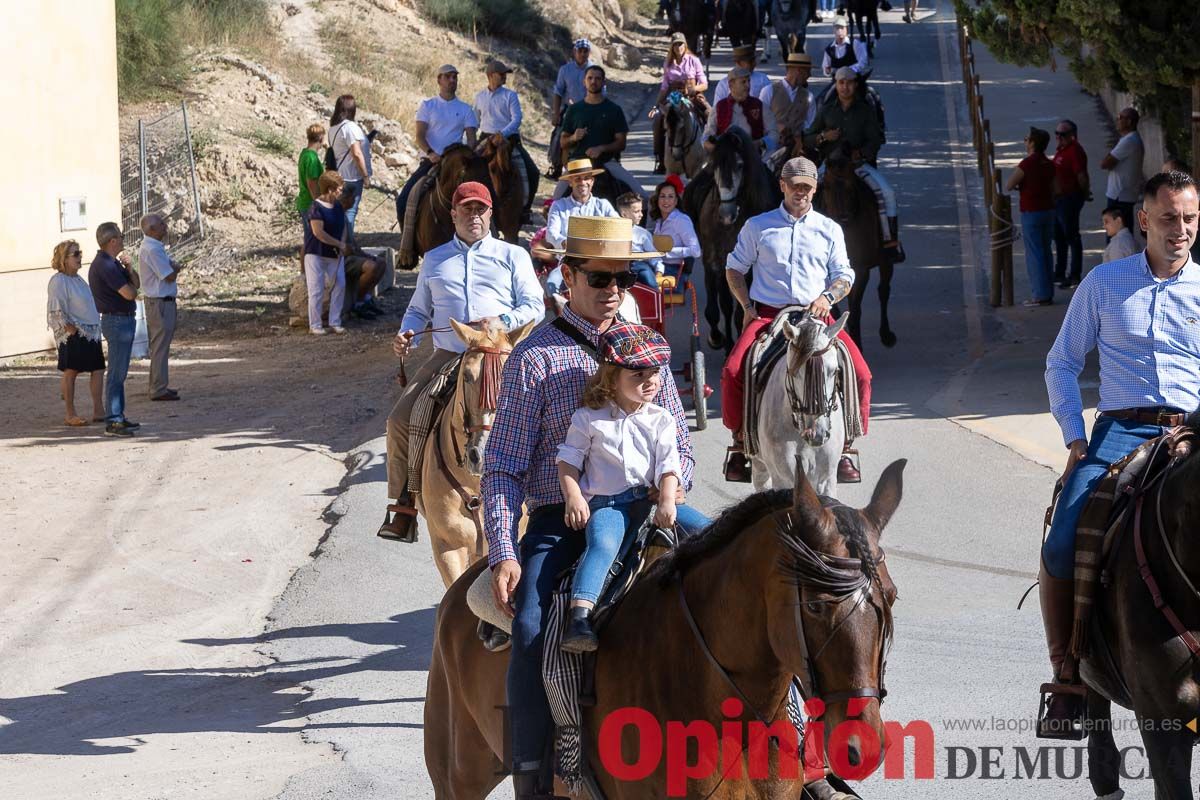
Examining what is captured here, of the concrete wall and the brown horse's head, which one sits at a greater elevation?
the concrete wall

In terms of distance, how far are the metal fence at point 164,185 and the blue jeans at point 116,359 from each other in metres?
8.33

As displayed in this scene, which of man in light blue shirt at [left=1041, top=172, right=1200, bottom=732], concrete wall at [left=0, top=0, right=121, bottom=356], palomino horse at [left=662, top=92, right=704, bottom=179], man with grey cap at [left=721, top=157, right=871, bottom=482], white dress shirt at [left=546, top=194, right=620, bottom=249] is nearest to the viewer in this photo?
man in light blue shirt at [left=1041, top=172, right=1200, bottom=732]

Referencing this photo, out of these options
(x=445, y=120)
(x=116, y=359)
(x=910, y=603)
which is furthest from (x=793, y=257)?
(x=445, y=120)

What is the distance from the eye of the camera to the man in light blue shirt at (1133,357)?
21.8 feet

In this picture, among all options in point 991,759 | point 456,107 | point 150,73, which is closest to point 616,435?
point 991,759

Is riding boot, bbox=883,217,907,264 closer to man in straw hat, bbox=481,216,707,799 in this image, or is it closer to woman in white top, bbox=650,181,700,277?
woman in white top, bbox=650,181,700,277

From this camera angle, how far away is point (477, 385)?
28.4 ft

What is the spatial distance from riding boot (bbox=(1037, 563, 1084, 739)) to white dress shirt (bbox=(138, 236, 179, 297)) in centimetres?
1282

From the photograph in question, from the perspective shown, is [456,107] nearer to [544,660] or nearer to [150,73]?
[150,73]

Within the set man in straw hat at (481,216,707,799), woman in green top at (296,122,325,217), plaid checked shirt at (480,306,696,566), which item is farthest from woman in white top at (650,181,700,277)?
plaid checked shirt at (480,306,696,566)

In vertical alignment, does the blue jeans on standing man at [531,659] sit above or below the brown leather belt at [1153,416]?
below

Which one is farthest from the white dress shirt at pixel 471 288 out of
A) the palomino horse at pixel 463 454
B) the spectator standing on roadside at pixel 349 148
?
the spectator standing on roadside at pixel 349 148

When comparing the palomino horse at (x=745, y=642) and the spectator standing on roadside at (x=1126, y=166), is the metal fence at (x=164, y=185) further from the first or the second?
the palomino horse at (x=745, y=642)

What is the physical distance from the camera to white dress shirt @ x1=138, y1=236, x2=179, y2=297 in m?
17.2
